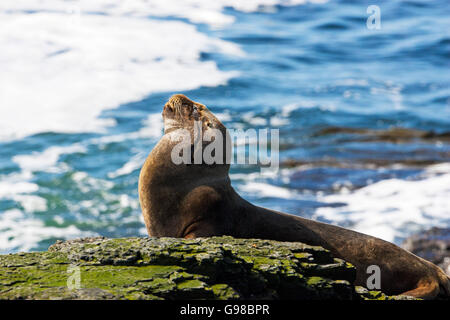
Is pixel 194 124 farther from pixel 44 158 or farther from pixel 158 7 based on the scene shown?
pixel 158 7

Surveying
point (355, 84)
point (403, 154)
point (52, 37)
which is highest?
point (52, 37)

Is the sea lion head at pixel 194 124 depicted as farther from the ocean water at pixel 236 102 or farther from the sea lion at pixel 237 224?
the ocean water at pixel 236 102

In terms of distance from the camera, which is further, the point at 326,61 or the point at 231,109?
the point at 326,61

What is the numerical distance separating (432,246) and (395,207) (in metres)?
3.56

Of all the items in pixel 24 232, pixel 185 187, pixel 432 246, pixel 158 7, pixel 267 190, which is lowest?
pixel 24 232

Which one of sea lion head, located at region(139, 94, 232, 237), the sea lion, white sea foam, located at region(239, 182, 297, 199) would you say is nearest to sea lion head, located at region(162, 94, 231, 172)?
sea lion head, located at region(139, 94, 232, 237)

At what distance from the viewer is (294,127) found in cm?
2052

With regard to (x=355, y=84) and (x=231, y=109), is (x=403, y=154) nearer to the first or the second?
(x=231, y=109)

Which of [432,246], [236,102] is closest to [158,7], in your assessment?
[236,102]

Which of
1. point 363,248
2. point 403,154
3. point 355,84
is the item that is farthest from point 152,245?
point 355,84

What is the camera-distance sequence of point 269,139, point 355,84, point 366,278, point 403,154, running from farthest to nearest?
point 355,84 → point 269,139 → point 403,154 → point 366,278

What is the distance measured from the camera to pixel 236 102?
22.5m
